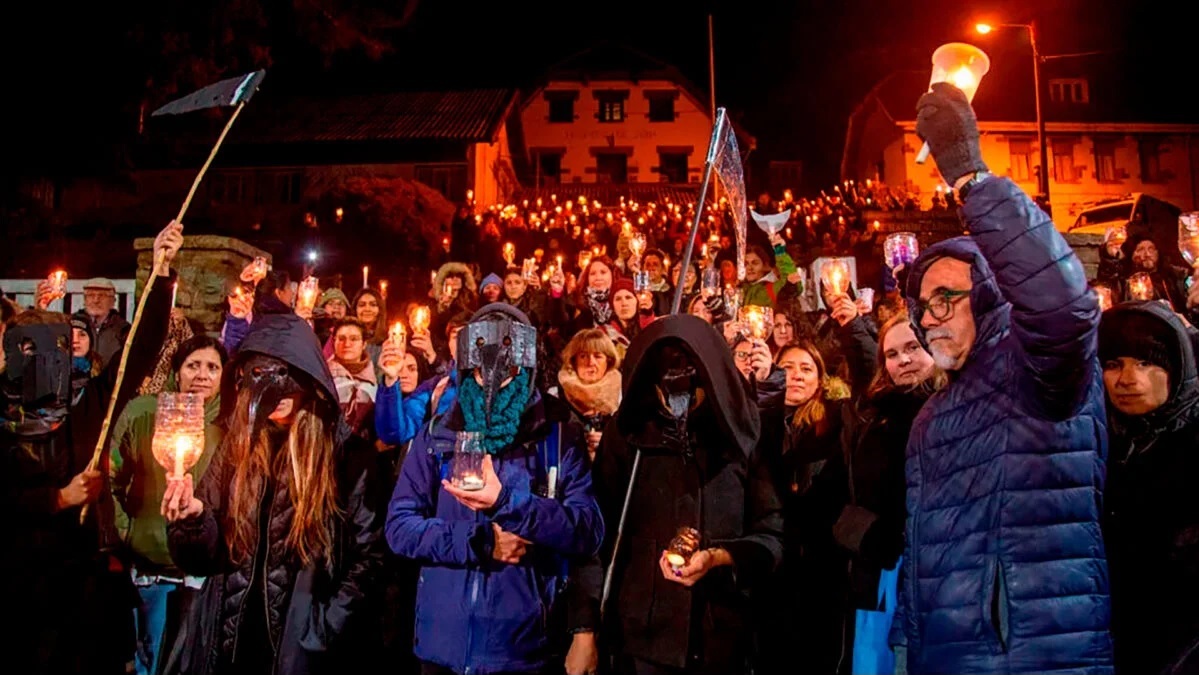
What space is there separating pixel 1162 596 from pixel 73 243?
25677 mm

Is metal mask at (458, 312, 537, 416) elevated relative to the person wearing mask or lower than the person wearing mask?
elevated

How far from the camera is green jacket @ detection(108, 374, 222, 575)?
4.27 m

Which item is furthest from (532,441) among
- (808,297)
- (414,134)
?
(414,134)

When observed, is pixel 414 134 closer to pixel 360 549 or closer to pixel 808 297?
pixel 808 297

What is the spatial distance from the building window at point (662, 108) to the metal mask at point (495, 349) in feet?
133

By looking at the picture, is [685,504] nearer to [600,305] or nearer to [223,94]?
[223,94]

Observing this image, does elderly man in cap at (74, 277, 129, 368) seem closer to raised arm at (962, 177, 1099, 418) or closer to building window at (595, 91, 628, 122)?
raised arm at (962, 177, 1099, 418)

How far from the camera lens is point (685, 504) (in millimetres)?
3484

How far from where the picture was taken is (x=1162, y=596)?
8.70 ft

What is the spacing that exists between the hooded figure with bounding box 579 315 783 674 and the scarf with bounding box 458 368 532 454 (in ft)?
1.63

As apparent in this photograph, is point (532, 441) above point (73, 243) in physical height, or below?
below

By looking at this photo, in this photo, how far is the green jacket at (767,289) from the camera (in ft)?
28.3

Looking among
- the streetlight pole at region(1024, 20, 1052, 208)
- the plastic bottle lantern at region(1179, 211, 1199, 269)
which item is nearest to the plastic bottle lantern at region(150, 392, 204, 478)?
the plastic bottle lantern at region(1179, 211, 1199, 269)

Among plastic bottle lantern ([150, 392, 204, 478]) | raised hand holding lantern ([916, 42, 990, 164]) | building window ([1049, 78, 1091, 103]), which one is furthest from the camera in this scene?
building window ([1049, 78, 1091, 103])
